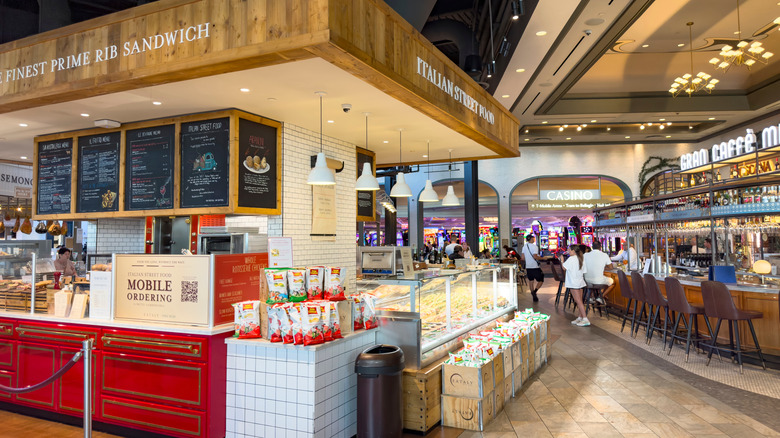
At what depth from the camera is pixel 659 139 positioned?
16.2 m

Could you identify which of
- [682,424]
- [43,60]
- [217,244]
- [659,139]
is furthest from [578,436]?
[659,139]

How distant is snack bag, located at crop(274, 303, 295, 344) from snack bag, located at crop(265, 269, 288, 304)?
0.16m

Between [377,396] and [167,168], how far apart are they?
330 centimetres

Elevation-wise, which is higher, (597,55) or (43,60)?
(597,55)

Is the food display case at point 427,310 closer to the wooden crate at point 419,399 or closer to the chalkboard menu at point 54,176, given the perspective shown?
the wooden crate at point 419,399

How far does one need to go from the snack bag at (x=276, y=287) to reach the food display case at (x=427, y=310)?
831 millimetres

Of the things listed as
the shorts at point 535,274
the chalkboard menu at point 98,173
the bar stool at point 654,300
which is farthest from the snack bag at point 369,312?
the shorts at point 535,274

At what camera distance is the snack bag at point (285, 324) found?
10.8 feet

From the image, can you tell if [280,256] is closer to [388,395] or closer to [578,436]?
[388,395]

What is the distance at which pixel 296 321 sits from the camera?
3295 millimetres

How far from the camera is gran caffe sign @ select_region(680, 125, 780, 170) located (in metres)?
7.43

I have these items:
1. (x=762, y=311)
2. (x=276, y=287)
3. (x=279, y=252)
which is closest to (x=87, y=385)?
(x=276, y=287)

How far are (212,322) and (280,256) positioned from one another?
1011 millimetres

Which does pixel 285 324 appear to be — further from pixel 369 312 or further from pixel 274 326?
pixel 369 312
